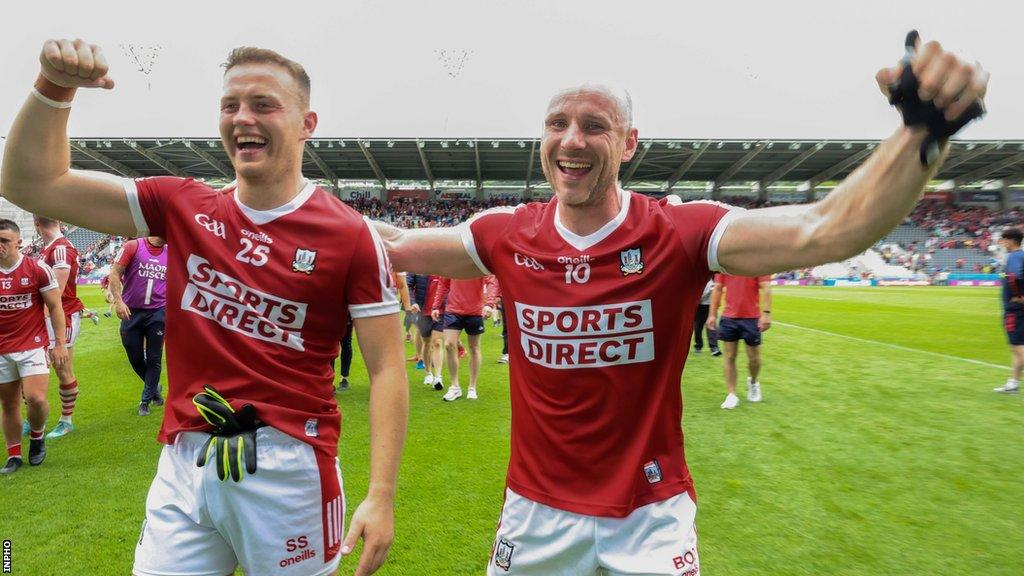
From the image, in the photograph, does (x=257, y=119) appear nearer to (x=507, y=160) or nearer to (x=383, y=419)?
(x=383, y=419)

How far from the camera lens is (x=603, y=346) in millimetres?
2205

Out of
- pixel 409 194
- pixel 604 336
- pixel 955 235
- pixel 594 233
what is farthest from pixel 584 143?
pixel 955 235

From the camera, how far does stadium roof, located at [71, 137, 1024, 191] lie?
130 ft

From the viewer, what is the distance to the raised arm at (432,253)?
2.62m

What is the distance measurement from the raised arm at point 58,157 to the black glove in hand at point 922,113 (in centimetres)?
214

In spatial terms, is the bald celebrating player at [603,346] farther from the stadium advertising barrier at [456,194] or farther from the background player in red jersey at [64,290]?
the stadium advertising barrier at [456,194]

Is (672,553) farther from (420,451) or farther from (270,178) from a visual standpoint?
Answer: (420,451)

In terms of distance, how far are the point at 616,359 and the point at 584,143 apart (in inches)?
31.4

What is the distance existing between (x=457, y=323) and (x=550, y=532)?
259 inches

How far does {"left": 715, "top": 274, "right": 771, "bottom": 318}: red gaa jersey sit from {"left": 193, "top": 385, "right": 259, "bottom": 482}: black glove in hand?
7288mm

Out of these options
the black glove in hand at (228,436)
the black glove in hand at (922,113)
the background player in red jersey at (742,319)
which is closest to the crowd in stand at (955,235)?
the background player in red jersey at (742,319)

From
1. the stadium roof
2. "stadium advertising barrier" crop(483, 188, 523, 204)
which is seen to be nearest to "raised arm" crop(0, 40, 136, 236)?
the stadium roof

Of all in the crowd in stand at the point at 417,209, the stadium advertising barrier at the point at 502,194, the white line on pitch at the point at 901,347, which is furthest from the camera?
the stadium advertising barrier at the point at 502,194

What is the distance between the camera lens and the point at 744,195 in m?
53.1
